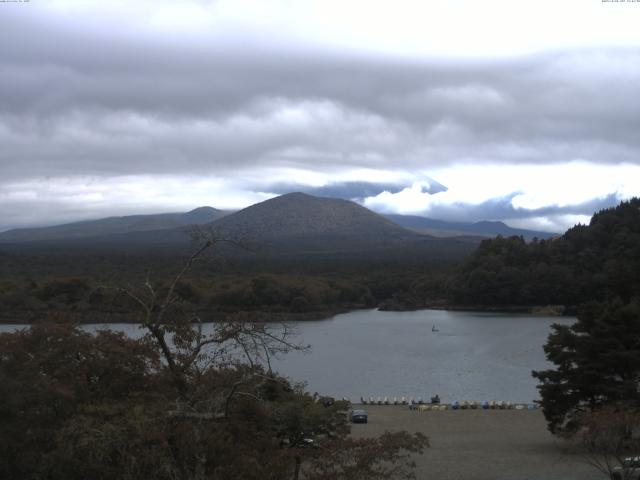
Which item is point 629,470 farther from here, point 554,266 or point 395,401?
point 554,266

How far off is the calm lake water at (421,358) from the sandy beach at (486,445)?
150 inches

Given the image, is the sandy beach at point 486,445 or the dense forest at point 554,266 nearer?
the sandy beach at point 486,445

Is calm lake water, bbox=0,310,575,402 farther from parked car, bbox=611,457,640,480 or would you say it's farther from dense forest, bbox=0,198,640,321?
parked car, bbox=611,457,640,480

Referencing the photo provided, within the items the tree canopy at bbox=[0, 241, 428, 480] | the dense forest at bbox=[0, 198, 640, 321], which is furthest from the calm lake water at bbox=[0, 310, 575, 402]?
the tree canopy at bbox=[0, 241, 428, 480]

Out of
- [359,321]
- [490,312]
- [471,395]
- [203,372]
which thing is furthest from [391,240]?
[203,372]

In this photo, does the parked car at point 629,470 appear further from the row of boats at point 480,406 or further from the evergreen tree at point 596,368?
the row of boats at point 480,406

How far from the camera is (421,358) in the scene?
129 feet

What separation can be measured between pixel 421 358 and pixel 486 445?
20.9 meters

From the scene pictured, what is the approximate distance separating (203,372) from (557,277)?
208ft

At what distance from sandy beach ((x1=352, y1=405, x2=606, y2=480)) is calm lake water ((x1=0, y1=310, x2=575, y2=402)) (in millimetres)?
3821

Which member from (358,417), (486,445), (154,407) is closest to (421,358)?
(358,417)

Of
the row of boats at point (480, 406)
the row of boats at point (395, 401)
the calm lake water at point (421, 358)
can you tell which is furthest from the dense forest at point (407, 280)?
the row of boats at point (480, 406)

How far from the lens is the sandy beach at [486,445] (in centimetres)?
1530

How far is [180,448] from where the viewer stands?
6.54 m
